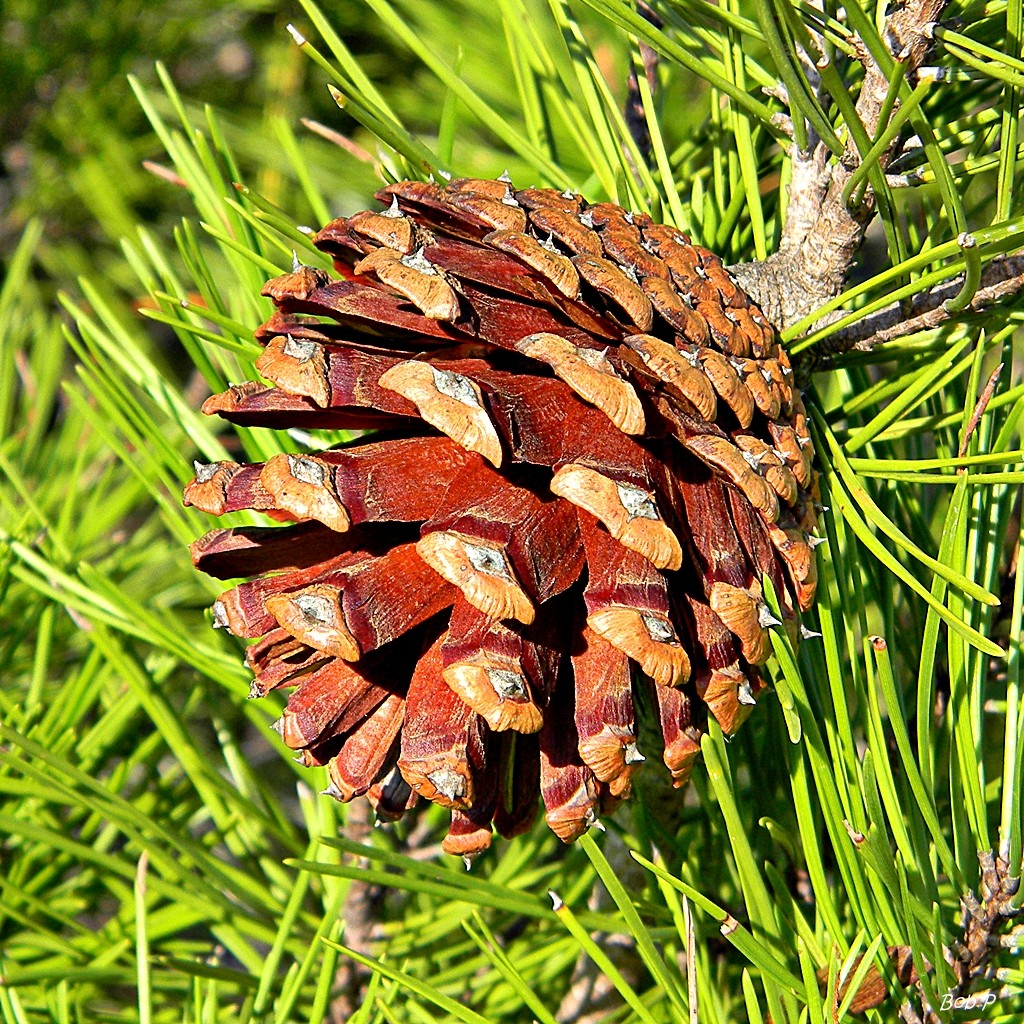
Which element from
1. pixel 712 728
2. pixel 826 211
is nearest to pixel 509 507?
pixel 712 728

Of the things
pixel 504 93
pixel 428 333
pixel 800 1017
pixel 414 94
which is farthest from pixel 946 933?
pixel 414 94

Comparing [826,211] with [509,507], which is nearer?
[509,507]

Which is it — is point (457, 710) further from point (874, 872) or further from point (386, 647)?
point (874, 872)

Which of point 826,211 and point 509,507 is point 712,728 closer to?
point 509,507
